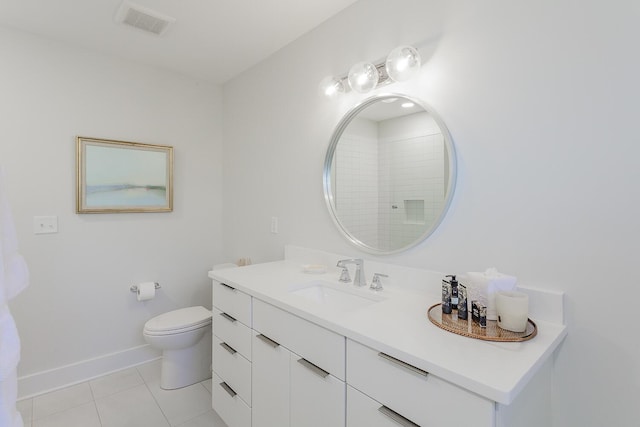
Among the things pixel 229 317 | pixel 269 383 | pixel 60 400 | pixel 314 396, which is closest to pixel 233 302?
pixel 229 317

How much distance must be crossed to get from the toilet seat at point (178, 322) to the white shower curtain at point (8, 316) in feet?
3.77

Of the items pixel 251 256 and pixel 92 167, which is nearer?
pixel 92 167

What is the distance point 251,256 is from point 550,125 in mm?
2112

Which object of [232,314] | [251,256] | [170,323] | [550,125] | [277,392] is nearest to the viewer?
[550,125]

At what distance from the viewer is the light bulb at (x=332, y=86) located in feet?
5.75

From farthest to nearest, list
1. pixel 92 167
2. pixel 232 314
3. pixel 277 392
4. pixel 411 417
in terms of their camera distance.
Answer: pixel 92 167
pixel 232 314
pixel 277 392
pixel 411 417

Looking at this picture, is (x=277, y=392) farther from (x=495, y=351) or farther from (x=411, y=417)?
(x=495, y=351)

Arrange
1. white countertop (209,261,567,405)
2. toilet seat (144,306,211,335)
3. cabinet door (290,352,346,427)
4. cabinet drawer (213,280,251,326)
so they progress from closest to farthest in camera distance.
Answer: white countertop (209,261,567,405), cabinet door (290,352,346,427), cabinet drawer (213,280,251,326), toilet seat (144,306,211,335)

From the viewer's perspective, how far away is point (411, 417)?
0.87 meters

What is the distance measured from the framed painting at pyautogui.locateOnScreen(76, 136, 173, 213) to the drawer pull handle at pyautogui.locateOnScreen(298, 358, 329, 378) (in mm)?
1944

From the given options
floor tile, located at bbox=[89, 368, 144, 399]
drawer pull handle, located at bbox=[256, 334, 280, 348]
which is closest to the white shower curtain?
drawer pull handle, located at bbox=[256, 334, 280, 348]

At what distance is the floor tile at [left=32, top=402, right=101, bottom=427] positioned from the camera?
180cm

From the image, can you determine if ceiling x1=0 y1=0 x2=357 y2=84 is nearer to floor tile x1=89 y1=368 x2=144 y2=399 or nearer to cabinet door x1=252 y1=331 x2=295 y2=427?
cabinet door x1=252 y1=331 x2=295 y2=427

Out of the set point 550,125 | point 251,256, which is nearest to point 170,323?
point 251,256
